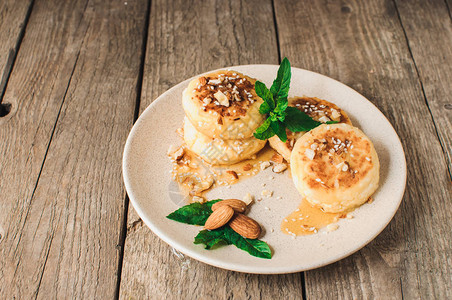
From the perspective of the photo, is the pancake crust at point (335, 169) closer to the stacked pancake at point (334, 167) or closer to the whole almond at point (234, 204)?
the stacked pancake at point (334, 167)

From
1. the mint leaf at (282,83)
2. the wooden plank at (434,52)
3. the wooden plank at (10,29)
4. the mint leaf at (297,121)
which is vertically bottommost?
the wooden plank at (434,52)

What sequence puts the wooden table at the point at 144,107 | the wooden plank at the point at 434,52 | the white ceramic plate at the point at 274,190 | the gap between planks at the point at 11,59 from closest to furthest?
1. the white ceramic plate at the point at 274,190
2. the wooden table at the point at 144,107
3. the wooden plank at the point at 434,52
4. the gap between planks at the point at 11,59

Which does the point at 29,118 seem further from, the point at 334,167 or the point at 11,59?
the point at 334,167

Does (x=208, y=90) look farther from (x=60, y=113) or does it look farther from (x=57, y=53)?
(x=57, y=53)

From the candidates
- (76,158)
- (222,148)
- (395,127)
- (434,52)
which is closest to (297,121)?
(222,148)

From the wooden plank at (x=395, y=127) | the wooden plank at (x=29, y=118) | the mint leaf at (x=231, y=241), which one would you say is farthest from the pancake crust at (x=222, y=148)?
the wooden plank at (x=29, y=118)
